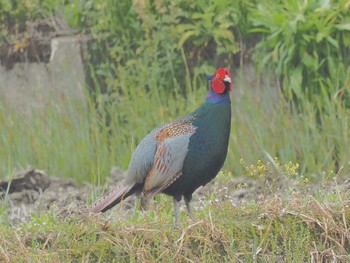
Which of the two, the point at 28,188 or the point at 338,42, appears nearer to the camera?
the point at 28,188

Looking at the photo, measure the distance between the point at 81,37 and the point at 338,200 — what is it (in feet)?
16.1

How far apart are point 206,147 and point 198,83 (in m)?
3.84

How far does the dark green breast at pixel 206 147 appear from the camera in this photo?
246 inches

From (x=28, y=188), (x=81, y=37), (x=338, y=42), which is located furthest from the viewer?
(x=81, y=37)

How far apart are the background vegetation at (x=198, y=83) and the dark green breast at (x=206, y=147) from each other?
189 centimetres

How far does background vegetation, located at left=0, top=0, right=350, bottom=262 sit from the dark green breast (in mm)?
1892

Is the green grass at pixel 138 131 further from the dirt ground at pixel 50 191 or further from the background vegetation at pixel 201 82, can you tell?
the dirt ground at pixel 50 191

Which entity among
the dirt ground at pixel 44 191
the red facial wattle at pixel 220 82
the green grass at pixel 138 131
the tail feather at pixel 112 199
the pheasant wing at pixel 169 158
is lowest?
the dirt ground at pixel 44 191

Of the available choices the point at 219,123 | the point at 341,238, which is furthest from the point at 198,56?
the point at 341,238

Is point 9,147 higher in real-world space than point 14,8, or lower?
lower

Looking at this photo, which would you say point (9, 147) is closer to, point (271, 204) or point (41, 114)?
point (41, 114)

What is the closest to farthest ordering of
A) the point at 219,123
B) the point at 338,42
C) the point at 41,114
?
the point at 219,123 → the point at 338,42 → the point at 41,114

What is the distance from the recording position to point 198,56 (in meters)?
10.1

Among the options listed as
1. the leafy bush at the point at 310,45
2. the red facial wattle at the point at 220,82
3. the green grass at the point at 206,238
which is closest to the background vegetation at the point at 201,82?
the leafy bush at the point at 310,45
